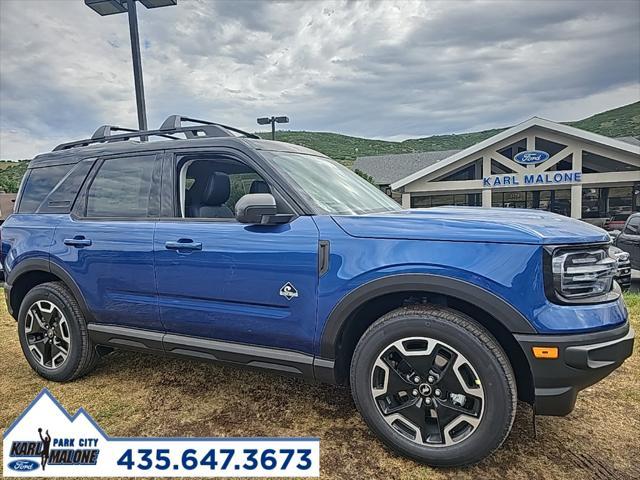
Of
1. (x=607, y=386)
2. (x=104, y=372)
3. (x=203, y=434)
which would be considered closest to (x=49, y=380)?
(x=104, y=372)

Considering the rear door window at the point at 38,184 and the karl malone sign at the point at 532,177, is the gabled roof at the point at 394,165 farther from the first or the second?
the rear door window at the point at 38,184

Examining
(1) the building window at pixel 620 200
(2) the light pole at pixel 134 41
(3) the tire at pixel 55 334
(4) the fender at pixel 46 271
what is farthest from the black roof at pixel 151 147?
(1) the building window at pixel 620 200

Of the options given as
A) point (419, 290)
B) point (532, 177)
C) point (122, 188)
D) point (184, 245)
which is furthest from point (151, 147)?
point (532, 177)

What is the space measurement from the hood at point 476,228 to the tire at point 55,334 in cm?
242

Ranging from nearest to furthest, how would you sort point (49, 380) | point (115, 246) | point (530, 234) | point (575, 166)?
point (530, 234), point (115, 246), point (49, 380), point (575, 166)

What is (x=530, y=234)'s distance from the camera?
7.41ft

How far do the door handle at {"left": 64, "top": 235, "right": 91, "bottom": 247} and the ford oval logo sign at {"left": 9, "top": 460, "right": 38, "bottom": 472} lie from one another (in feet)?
5.05

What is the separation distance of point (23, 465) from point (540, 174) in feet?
79.0

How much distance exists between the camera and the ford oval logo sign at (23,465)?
2.51 m

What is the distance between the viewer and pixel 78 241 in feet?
11.5

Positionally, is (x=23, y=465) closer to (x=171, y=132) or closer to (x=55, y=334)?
(x=55, y=334)

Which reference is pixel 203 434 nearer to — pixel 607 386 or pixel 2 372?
pixel 2 372

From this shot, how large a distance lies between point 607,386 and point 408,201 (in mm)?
22270

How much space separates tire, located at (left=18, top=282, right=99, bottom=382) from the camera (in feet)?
11.9
